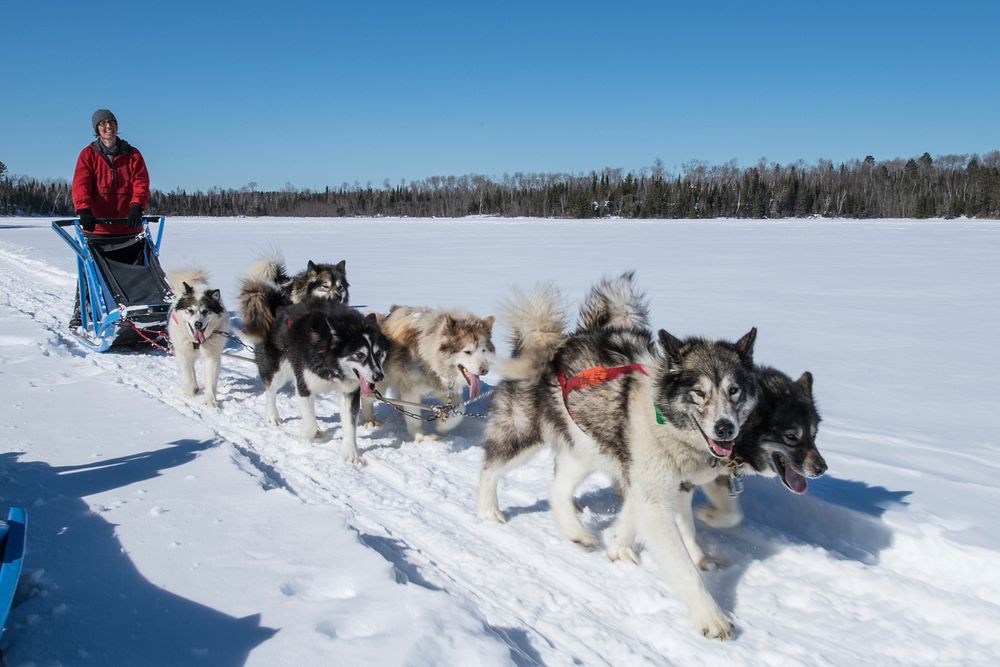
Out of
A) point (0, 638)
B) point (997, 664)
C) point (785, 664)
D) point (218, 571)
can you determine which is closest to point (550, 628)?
point (785, 664)

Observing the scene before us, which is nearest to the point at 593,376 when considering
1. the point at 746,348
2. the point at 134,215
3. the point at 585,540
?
the point at 746,348

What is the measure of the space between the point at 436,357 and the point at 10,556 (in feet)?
11.8

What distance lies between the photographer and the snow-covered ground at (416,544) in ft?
8.10

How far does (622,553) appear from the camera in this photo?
134 inches

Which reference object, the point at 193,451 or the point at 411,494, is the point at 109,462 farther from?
the point at 411,494

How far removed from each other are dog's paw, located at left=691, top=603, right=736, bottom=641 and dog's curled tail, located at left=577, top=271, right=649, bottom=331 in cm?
181

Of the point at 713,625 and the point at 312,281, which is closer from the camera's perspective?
the point at 713,625

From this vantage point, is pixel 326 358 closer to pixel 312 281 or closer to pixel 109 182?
pixel 312 281

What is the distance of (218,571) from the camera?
2820 millimetres

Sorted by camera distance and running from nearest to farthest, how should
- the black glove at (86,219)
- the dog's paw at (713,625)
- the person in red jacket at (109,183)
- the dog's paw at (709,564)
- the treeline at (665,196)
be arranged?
1. the dog's paw at (713,625)
2. the dog's paw at (709,564)
3. the black glove at (86,219)
4. the person in red jacket at (109,183)
5. the treeline at (665,196)

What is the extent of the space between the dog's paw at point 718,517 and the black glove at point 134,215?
6982 mm

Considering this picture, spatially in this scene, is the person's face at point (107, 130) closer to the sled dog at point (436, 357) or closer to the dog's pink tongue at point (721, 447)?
the sled dog at point (436, 357)

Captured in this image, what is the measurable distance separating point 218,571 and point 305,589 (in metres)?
0.41

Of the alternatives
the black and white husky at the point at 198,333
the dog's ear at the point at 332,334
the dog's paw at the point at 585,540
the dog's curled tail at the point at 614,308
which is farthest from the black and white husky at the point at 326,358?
the dog's paw at the point at 585,540
